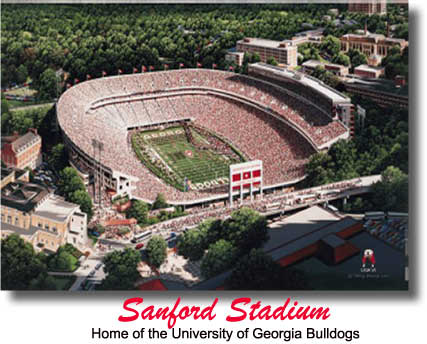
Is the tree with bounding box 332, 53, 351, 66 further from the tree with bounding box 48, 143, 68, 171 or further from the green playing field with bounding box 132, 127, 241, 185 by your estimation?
the tree with bounding box 48, 143, 68, 171

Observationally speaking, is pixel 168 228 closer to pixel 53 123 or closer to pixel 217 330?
pixel 217 330

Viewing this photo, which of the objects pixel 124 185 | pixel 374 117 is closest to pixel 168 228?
pixel 124 185

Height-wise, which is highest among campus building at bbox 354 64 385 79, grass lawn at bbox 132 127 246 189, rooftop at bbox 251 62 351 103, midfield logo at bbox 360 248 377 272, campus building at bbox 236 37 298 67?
campus building at bbox 236 37 298 67

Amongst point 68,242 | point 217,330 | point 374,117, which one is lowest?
point 217,330

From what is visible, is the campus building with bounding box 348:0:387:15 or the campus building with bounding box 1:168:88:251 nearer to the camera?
the campus building with bounding box 1:168:88:251

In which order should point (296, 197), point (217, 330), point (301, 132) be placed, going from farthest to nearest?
point (301, 132), point (296, 197), point (217, 330)

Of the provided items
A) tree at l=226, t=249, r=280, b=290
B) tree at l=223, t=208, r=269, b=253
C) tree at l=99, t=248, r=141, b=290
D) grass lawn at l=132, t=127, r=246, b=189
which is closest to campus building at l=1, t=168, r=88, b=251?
tree at l=99, t=248, r=141, b=290

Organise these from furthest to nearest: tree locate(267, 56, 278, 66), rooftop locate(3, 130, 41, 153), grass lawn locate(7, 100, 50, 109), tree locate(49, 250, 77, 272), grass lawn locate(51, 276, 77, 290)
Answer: tree locate(267, 56, 278, 66), grass lawn locate(7, 100, 50, 109), rooftop locate(3, 130, 41, 153), tree locate(49, 250, 77, 272), grass lawn locate(51, 276, 77, 290)

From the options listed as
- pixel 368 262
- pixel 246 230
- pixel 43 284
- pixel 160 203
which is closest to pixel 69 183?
pixel 160 203
